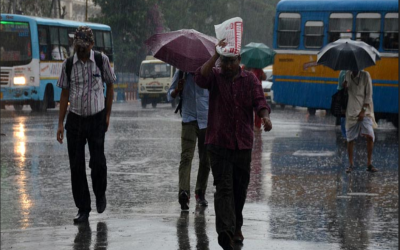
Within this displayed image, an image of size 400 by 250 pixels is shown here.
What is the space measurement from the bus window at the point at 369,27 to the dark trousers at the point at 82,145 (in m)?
16.1

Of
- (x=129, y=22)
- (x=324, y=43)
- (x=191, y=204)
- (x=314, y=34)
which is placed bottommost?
(x=191, y=204)

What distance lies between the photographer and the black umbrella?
15.6 m

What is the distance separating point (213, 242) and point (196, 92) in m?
2.40

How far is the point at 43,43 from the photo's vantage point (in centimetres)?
3378

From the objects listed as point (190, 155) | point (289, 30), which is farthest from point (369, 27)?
point (190, 155)

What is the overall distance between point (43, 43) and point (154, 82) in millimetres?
8415

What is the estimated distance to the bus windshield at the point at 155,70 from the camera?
42.0m

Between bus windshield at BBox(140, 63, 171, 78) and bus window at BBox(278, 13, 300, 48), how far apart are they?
16.3 meters

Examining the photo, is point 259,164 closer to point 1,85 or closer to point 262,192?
point 262,192

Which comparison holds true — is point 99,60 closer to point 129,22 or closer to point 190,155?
point 190,155

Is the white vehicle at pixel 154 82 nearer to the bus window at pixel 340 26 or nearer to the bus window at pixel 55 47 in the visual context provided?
the bus window at pixel 55 47

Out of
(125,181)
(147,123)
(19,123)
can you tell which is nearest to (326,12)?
(147,123)

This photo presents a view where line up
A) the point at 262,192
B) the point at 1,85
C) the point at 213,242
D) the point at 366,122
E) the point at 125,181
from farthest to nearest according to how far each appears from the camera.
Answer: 1. the point at 1,85
2. the point at 366,122
3. the point at 125,181
4. the point at 262,192
5. the point at 213,242

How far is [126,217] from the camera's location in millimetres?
9258
